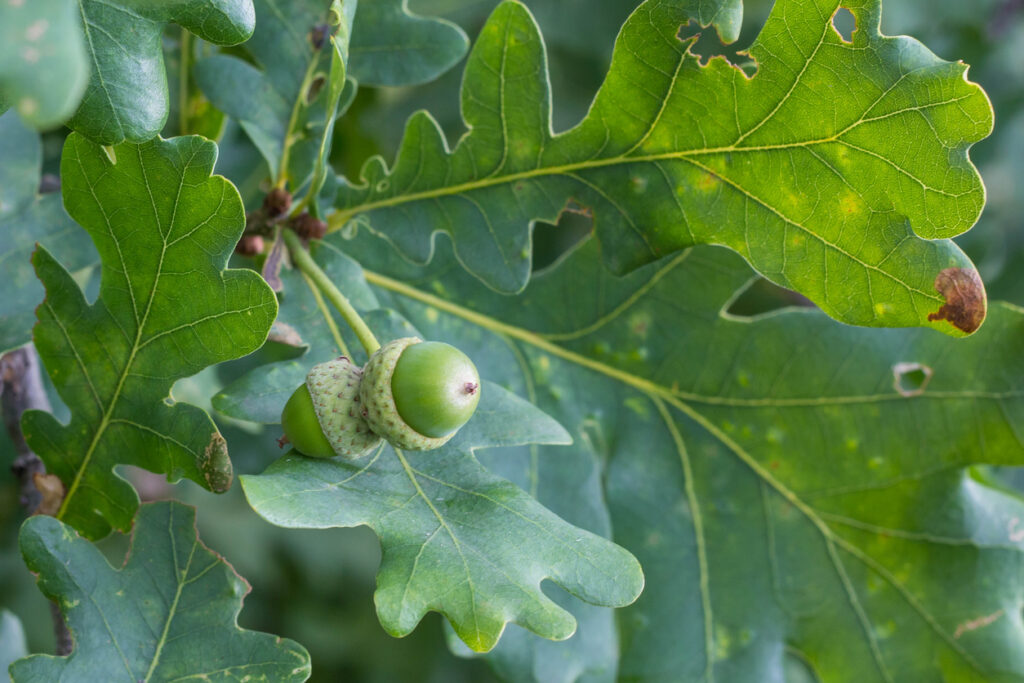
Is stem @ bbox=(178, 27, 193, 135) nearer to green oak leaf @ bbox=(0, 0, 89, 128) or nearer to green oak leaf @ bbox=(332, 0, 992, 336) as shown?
green oak leaf @ bbox=(332, 0, 992, 336)

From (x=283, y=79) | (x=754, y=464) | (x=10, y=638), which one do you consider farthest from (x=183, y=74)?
(x=754, y=464)

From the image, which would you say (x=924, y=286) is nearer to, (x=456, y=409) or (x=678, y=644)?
(x=456, y=409)

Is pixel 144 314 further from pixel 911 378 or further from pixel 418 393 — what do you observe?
pixel 911 378

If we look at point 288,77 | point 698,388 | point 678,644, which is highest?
point 288,77

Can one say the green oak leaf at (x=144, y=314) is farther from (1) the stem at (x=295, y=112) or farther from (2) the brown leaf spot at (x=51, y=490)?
(1) the stem at (x=295, y=112)

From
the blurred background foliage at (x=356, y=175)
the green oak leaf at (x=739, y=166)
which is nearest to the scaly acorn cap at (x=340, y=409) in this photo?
the green oak leaf at (x=739, y=166)

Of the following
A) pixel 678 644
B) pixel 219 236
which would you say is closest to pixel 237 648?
pixel 219 236
